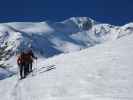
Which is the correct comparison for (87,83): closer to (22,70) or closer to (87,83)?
(87,83)

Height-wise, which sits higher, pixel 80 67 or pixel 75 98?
pixel 80 67

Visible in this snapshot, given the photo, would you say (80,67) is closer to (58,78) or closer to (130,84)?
(58,78)

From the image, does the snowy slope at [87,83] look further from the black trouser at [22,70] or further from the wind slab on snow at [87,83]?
the black trouser at [22,70]

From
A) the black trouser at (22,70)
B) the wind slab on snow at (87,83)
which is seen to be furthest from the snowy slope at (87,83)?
the black trouser at (22,70)

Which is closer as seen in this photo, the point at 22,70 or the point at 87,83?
the point at 87,83

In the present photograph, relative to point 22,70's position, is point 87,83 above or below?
below

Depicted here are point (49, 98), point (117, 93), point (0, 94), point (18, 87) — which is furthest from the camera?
point (18, 87)

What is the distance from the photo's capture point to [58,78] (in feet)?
69.1

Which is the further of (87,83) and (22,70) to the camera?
(22,70)

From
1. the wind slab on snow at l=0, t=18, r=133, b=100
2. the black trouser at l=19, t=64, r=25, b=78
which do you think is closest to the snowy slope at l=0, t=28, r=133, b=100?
the wind slab on snow at l=0, t=18, r=133, b=100

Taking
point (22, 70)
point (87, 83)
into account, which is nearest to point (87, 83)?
point (87, 83)

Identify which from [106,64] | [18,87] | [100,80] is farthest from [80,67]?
[100,80]

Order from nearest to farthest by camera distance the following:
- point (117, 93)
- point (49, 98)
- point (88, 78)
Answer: point (117, 93)
point (49, 98)
point (88, 78)

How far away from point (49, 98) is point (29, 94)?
2437 mm
